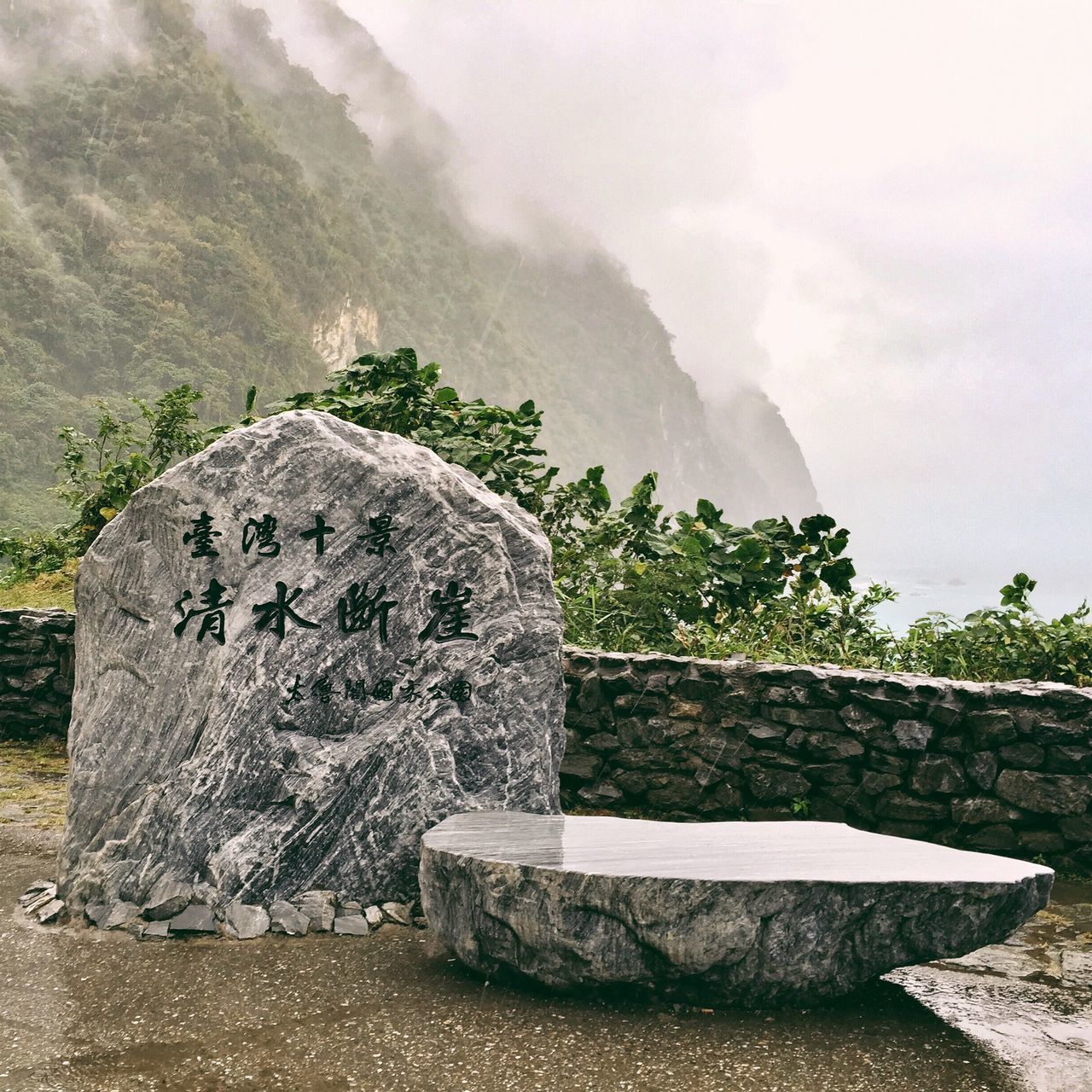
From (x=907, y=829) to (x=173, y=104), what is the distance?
1928 inches

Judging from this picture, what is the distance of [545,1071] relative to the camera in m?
2.85

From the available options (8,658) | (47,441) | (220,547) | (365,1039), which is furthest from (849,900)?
(47,441)

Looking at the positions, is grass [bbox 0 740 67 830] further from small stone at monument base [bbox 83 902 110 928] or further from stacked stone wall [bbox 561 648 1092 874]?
stacked stone wall [bbox 561 648 1092 874]

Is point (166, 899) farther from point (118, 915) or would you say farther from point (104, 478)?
point (104, 478)

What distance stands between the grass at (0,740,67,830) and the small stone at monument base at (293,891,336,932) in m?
2.22

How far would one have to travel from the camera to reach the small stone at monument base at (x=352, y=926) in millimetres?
3900

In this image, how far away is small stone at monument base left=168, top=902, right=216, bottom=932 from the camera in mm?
3863

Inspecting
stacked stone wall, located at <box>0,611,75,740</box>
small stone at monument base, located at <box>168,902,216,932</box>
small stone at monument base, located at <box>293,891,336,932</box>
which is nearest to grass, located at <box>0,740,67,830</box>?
stacked stone wall, located at <box>0,611,75,740</box>

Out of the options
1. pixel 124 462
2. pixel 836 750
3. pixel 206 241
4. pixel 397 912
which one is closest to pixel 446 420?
pixel 836 750

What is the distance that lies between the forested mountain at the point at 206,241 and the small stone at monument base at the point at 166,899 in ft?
78.1

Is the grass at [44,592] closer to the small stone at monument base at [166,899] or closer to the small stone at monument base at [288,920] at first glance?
the small stone at monument base at [166,899]

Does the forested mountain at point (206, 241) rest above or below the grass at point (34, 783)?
above

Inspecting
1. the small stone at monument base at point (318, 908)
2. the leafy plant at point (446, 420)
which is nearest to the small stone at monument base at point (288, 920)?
the small stone at monument base at point (318, 908)

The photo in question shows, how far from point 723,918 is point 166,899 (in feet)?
7.25
